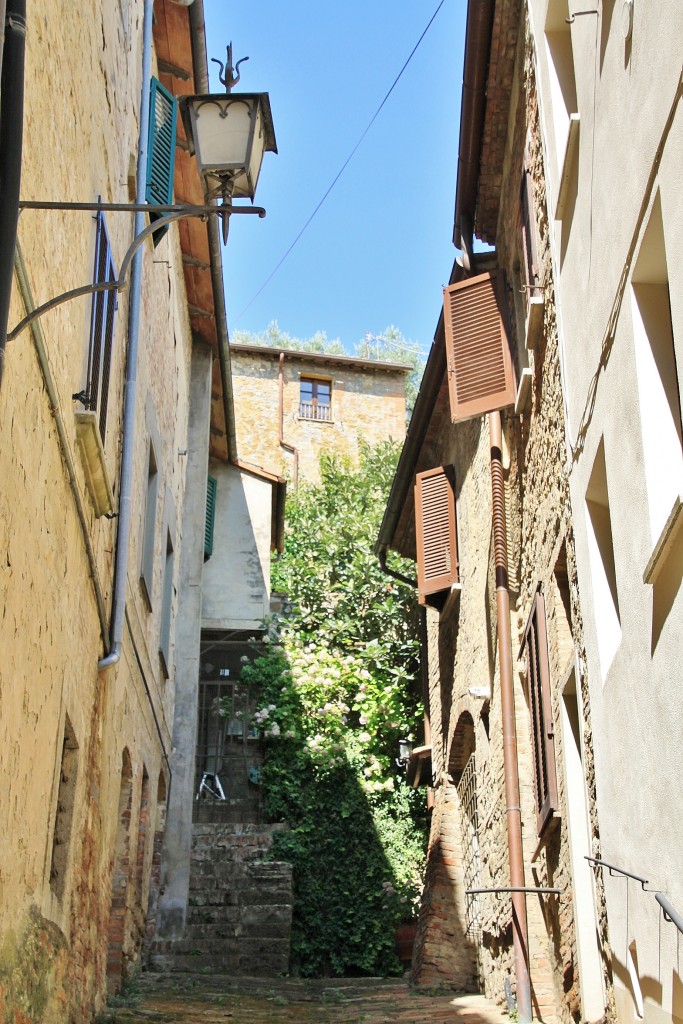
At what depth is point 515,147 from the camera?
1022 centimetres

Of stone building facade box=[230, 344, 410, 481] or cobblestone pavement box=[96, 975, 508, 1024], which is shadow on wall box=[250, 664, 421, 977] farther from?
stone building facade box=[230, 344, 410, 481]

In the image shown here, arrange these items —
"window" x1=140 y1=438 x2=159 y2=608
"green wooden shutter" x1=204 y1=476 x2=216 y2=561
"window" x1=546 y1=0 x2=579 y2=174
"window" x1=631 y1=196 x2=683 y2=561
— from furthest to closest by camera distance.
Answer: "green wooden shutter" x1=204 y1=476 x2=216 y2=561
"window" x1=140 y1=438 x2=159 y2=608
"window" x1=546 y1=0 x2=579 y2=174
"window" x1=631 y1=196 x2=683 y2=561

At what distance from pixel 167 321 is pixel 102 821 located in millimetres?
5895

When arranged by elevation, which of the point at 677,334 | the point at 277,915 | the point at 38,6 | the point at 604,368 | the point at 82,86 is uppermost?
the point at 82,86

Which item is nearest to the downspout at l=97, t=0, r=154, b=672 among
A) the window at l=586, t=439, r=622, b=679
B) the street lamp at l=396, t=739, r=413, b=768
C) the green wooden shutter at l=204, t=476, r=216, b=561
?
the window at l=586, t=439, r=622, b=679

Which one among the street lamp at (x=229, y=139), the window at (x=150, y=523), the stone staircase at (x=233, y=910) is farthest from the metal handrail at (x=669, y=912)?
the stone staircase at (x=233, y=910)

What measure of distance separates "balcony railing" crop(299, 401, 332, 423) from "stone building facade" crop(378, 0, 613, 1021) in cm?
1514

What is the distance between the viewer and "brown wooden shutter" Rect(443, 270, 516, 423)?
10852mm

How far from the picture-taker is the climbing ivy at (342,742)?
53.0 feet

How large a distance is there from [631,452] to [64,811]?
378 cm

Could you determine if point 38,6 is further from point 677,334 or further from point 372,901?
point 372,901

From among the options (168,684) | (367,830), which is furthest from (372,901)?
(168,684)

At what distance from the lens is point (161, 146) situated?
39.1 ft

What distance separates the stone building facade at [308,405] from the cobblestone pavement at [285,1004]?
18605 mm
